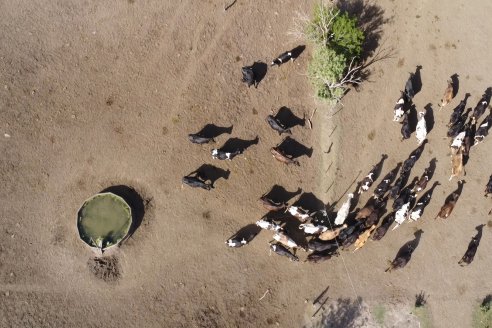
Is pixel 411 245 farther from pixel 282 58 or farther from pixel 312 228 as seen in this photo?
pixel 282 58

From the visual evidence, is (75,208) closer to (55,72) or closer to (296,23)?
(55,72)

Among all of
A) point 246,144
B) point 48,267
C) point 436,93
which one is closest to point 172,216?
point 246,144

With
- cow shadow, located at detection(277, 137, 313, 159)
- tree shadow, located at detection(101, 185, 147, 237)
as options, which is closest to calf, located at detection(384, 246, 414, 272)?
cow shadow, located at detection(277, 137, 313, 159)

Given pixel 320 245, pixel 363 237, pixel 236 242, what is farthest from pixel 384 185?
pixel 236 242

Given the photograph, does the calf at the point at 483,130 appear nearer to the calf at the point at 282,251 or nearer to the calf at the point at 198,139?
the calf at the point at 282,251

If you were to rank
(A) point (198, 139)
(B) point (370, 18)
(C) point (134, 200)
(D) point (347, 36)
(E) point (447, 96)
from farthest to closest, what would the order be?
(B) point (370, 18) < (E) point (447, 96) < (C) point (134, 200) < (A) point (198, 139) < (D) point (347, 36)

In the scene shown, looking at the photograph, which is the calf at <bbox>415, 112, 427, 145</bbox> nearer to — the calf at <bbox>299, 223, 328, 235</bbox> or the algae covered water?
the calf at <bbox>299, 223, 328, 235</bbox>

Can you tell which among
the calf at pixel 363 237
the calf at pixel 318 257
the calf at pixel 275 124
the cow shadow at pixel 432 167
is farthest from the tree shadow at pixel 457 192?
the calf at pixel 275 124

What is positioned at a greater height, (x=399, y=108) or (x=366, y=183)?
(x=399, y=108)
